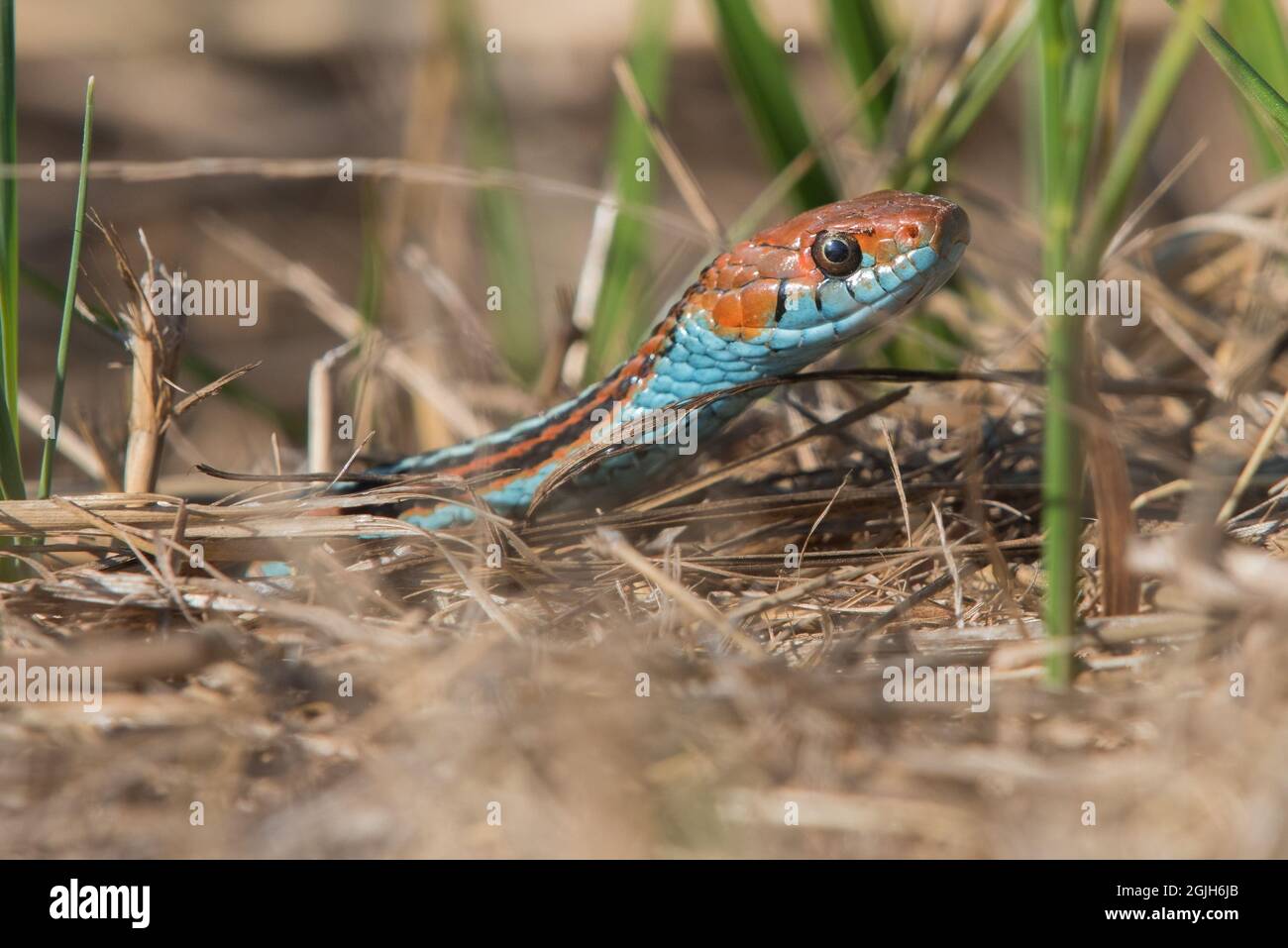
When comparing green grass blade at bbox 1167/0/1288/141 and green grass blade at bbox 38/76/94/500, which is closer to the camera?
green grass blade at bbox 1167/0/1288/141

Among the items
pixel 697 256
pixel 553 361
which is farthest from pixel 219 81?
pixel 553 361

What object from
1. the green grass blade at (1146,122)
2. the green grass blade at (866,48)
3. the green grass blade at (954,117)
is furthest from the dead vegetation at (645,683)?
the green grass blade at (866,48)

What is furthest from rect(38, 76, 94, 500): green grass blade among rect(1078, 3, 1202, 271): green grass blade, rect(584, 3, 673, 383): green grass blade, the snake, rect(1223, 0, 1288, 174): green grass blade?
rect(1223, 0, 1288, 174): green grass blade

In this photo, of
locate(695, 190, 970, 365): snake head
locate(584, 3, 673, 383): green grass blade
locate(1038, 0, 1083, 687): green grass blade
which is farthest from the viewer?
locate(584, 3, 673, 383): green grass blade

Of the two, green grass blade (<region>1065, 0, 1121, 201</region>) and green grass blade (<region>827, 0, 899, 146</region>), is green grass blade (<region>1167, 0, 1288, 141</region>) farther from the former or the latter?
green grass blade (<region>827, 0, 899, 146</region>)

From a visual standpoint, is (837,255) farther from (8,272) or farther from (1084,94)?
(8,272)
